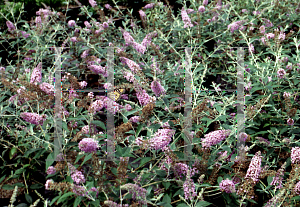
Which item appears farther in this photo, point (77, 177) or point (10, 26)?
point (10, 26)

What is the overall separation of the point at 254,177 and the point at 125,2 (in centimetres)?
485

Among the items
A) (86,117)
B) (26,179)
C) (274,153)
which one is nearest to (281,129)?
(274,153)

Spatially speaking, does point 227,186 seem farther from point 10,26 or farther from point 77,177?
point 10,26

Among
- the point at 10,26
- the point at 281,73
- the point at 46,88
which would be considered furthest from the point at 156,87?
the point at 10,26

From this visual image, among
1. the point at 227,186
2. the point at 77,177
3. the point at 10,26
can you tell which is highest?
the point at 10,26

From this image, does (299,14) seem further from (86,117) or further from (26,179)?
(26,179)

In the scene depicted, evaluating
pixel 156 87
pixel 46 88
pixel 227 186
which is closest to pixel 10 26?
pixel 46 88

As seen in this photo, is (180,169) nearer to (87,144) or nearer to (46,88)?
(87,144)

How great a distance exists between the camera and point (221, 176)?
1800mm

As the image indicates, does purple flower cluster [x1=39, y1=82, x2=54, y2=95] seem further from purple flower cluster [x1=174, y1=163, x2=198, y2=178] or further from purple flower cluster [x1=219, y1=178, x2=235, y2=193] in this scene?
purple flower cluster [x1=219, y1=178, x2=235, y2=193]

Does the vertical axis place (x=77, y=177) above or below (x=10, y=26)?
below

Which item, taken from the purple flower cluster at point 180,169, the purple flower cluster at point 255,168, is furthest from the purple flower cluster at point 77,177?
the purple flower cluster at point 255,168

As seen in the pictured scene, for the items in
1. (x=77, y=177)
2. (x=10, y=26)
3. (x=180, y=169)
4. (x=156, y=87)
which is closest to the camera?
(x=77, y=177)

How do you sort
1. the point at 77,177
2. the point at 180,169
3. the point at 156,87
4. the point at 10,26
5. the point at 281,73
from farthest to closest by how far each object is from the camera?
the point at 10,26 → the point at 281,73 → the point at 156,87 → the point at 180,169 → the point at 77,177
